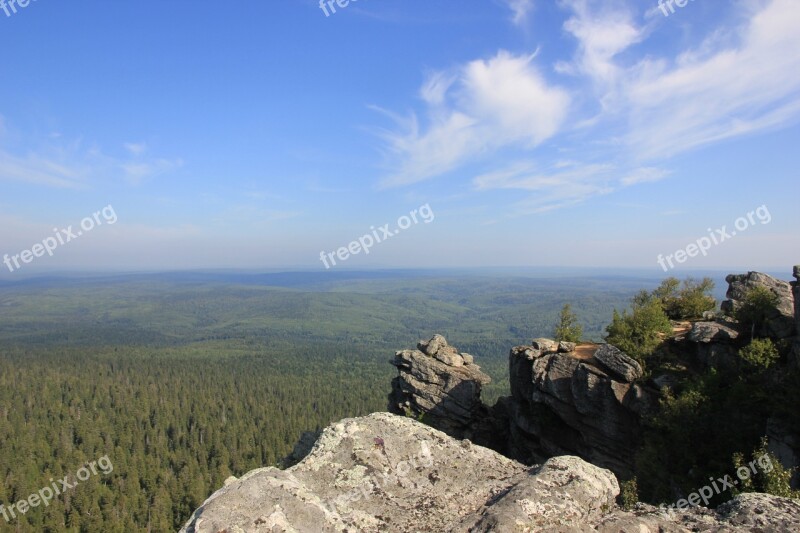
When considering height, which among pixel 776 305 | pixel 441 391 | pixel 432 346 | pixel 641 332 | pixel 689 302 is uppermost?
pixel 776 305

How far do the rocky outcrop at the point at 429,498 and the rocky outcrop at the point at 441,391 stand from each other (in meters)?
25.2

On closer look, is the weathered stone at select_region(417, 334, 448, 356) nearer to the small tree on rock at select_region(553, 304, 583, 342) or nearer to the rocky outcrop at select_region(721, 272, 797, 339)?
the small tree on rock at select_region(553, 304, 583, 342)

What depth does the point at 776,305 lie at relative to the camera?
22.5 metres

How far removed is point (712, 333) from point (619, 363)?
518 cm

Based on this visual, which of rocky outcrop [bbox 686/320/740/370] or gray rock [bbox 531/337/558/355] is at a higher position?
rocky outcrop [bbox 686/320/740/370]

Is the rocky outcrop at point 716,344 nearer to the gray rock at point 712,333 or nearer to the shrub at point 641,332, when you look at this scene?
the gray rock at point 712,333

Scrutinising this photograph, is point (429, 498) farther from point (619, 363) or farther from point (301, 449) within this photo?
point (619, 363)

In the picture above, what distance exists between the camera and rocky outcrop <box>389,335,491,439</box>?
33.3 m

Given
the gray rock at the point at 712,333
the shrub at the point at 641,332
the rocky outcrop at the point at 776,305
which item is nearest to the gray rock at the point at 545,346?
the shrub at the point at 641,332

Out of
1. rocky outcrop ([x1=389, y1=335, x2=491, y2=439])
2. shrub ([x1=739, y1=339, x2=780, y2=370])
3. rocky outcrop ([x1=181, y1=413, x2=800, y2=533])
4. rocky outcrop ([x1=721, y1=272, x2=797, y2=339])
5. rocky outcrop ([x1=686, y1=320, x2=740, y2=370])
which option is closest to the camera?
rocky outcrop ([x1=181, y1=413, x2=800, y2=533])

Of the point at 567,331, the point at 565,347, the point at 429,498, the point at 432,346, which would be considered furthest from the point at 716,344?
the point at 429,498

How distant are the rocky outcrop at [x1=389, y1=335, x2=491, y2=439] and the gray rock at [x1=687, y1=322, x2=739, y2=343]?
1554 centimetres

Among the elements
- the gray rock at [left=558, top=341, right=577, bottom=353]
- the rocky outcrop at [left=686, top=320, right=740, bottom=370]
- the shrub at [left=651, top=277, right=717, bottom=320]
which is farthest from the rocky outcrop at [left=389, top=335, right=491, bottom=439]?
the rocky outcrop at [left=686, top=320, right=740, bottom=370]

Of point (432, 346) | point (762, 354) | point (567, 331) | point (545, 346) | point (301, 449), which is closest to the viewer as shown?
point (762, 354)
